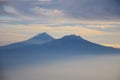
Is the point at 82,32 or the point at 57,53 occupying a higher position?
the point at 82,32

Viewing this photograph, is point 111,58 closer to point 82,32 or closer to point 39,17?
point 82,32

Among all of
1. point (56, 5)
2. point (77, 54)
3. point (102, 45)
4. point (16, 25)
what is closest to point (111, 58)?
point (102, 45)

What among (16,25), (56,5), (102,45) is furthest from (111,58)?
(16,25)

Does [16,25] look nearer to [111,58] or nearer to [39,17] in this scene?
[39,17]

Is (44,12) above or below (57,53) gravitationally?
above

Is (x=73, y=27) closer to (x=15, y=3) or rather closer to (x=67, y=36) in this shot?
(x=67, y=36)

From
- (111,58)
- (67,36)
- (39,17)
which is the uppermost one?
(39,17)
